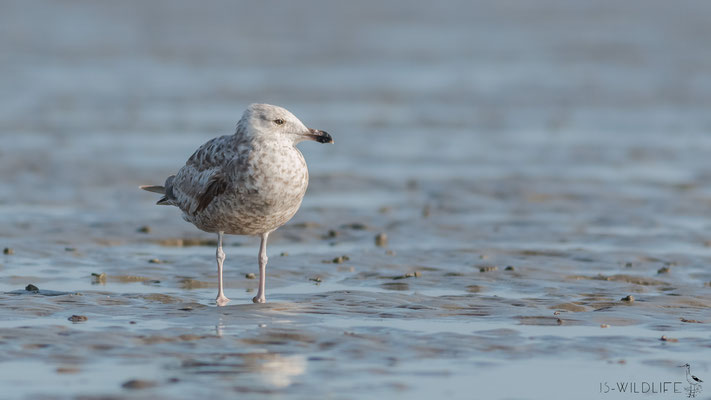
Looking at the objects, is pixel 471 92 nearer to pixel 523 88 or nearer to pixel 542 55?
pixel 523 88

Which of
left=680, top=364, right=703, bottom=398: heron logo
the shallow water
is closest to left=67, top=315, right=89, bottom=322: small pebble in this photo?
→ the shallow water

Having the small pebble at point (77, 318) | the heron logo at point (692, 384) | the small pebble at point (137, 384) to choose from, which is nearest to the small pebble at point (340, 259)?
the small pebble at point (77, 318)

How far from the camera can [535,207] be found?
55.8 ft

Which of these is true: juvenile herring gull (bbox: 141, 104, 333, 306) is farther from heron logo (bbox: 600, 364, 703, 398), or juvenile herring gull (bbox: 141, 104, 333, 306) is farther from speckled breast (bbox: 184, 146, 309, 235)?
heron logo (bbox: 600, 364, 703, 398)

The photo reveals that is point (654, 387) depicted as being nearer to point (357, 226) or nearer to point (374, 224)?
point (357, 226)

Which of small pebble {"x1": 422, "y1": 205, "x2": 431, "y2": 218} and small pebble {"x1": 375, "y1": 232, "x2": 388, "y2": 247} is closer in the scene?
small pebble {"x1": 375, "y1": 232, "x2": 388, "y2": 247}

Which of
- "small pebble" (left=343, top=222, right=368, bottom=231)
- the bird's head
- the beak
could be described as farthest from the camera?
"small pebble" (left=343, top=222, right=368, bottom=231)

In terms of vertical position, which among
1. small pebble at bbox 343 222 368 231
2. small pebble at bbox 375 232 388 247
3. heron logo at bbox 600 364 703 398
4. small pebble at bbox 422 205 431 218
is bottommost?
heron logo at bbox 600 364 703 398

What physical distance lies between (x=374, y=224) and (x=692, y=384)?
294 inches

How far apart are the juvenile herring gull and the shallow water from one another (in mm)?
758

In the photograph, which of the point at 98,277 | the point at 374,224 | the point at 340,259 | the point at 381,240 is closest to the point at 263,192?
the point at 98,277

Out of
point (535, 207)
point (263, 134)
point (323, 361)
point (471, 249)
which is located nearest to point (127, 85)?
point (535, 207)

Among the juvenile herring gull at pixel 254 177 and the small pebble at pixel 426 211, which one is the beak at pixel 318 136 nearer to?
the juvenile herring gull at pixel 254 177

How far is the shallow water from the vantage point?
29.0 feet
